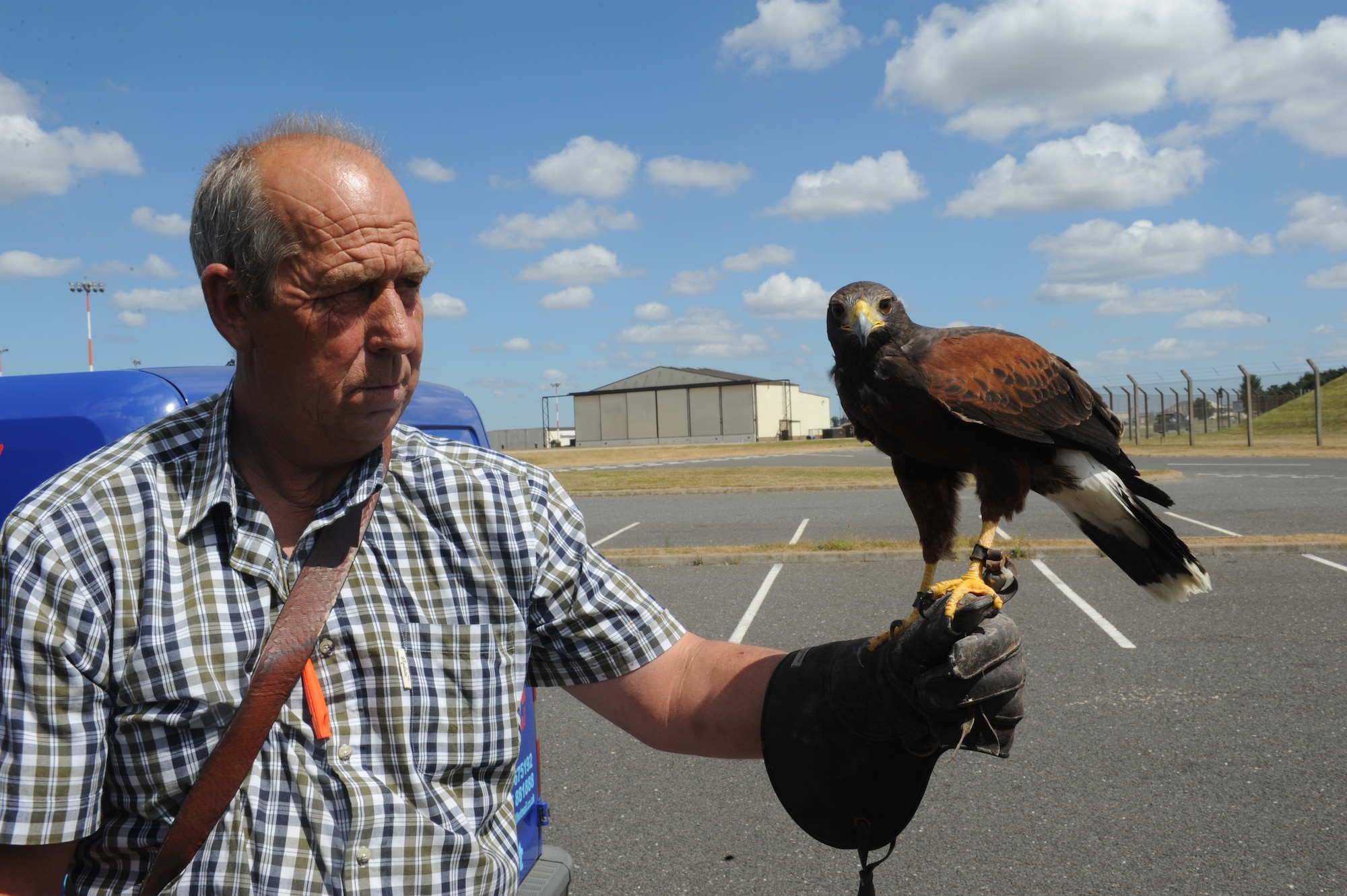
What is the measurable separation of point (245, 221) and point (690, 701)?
1.19 meters

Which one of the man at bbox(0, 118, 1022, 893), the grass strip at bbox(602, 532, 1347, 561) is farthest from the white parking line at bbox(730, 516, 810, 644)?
the man at bbox(0, 118, 1022, 893)

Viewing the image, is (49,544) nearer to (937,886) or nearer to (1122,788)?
(937,886)

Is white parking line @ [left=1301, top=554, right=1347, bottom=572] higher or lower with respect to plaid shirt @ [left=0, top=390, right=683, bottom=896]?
lower

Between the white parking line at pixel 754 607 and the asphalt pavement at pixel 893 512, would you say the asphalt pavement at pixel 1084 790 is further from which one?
the asphalt pavement at pixel 893 512

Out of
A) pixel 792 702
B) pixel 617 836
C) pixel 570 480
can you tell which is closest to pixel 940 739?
pixel 792 702

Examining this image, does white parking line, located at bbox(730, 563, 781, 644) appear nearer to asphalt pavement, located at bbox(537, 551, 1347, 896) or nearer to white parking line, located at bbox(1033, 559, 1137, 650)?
asphalt pavement, located at bbox(537, 551, 1347, 896)

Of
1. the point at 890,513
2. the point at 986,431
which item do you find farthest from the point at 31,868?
the point at 890,513

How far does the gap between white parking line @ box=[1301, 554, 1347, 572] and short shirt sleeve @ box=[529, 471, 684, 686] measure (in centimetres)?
881

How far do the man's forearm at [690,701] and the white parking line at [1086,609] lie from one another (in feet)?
17.0

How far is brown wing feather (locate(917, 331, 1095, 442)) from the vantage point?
3.05m

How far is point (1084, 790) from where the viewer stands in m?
4.05

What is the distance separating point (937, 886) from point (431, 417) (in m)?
2.49

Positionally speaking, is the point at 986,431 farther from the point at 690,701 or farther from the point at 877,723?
the point at 690,701

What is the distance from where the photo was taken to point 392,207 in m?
1.52
